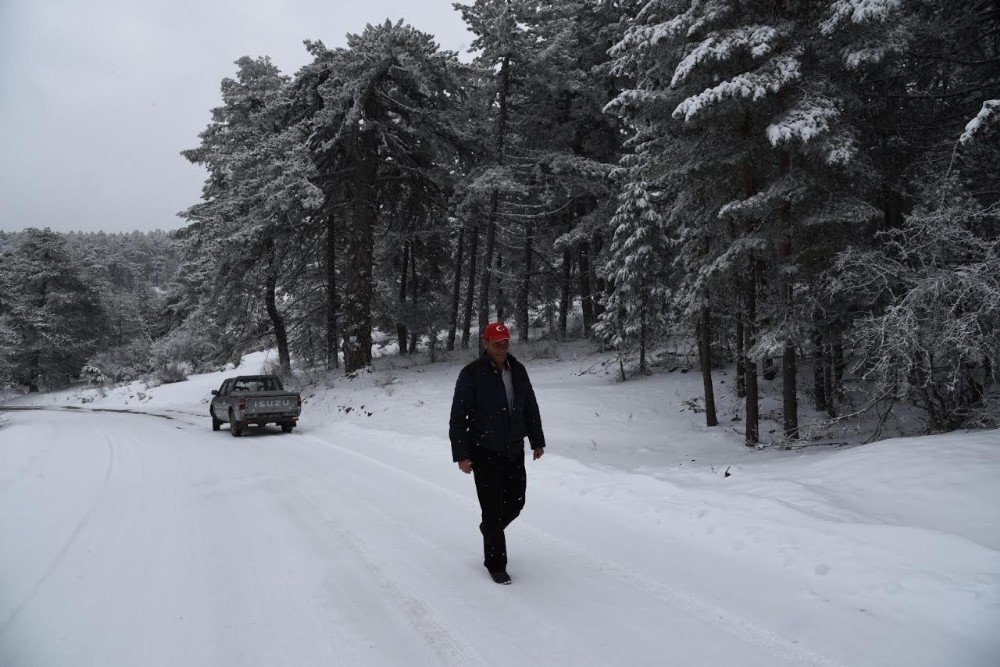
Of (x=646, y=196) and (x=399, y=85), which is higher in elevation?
(x=399, y=85)

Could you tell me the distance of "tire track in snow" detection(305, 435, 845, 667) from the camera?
327 cm

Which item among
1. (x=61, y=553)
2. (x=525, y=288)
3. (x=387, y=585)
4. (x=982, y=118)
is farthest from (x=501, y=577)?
(x=525, y=288)

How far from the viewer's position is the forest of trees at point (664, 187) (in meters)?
8.59

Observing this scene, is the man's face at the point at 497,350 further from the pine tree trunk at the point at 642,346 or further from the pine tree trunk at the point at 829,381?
the pine tree trunk at the point at 642,346

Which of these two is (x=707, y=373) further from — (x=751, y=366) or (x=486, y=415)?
(x=486, y=415)

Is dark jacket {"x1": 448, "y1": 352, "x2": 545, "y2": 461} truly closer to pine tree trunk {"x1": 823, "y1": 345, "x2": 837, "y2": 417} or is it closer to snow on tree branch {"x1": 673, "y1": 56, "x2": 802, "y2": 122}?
snow on tree branch {"x1": 673, "y1": 56, "x2": 802, "y2": 122}

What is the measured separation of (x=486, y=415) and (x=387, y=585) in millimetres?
1619

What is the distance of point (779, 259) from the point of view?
10836mm

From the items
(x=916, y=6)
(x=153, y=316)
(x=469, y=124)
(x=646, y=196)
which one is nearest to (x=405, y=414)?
(x=646, y=196)

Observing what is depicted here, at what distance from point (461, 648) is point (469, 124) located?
1992 cm

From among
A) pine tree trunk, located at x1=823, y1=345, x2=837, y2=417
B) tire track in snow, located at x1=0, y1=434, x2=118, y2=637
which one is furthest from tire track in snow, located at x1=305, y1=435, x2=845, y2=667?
pine tree trunk, located at x1=823, y1=345, x2=837, y2=417

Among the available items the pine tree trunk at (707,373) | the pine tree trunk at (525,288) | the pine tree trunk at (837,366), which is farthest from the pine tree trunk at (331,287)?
the pine tree trunk at (837,366)

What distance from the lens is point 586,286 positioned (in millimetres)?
27484

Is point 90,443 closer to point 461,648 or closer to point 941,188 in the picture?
point 461,648
